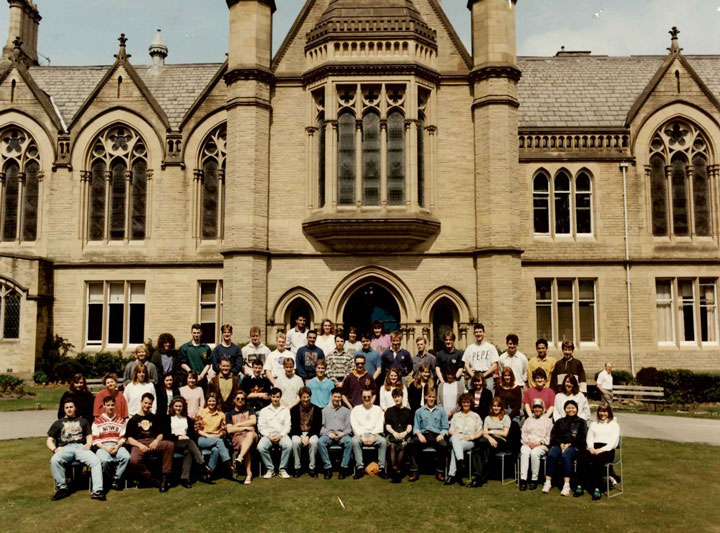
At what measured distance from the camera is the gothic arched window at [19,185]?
22.7 m

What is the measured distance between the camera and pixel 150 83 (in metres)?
26.1

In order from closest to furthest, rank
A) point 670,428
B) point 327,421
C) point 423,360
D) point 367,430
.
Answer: point 367,430 → point 327,421 → point 423,360 → point 670,428

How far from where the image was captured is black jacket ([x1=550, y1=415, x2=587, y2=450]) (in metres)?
8.49

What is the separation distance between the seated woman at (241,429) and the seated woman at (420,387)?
106 inches

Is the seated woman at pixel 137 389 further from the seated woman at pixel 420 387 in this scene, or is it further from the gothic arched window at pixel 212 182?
the gothic arched window at pixel 212 182

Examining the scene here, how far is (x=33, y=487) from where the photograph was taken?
27.8ft

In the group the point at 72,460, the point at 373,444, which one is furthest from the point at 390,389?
the point at 72,460

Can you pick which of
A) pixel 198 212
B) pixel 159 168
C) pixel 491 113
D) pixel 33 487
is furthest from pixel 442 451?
pixel 159 168

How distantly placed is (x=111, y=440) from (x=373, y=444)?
3970 mm

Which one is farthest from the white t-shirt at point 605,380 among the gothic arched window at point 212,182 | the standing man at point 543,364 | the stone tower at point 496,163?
the gothic arched window at point 212,182

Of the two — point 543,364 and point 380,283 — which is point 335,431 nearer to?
point 543,364

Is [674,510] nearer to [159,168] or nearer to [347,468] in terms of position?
[347,468]

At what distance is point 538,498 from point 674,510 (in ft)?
5.50

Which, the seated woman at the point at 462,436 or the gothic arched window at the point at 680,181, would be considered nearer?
the seated woman at the point at 462,436
